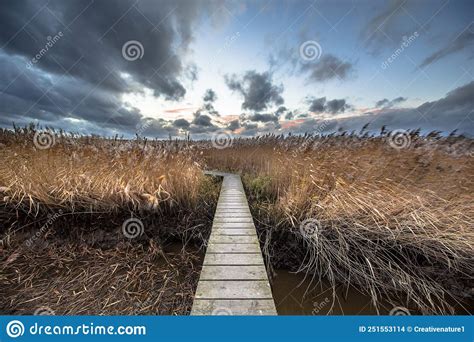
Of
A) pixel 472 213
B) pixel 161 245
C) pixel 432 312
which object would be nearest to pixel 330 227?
pixel 432 312

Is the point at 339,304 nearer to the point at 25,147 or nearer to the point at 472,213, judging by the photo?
the point at 472,213

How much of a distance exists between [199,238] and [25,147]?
3517 millimetres

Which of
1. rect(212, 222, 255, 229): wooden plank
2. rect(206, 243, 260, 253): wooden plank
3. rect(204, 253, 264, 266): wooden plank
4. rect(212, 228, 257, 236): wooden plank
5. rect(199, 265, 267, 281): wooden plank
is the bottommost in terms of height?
rect(199, 265, 267, 281): wooden plank

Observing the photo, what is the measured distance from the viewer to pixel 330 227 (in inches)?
116

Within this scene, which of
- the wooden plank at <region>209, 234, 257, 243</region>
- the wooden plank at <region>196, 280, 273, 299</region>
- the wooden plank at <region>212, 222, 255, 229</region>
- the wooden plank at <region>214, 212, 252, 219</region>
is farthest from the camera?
the wooden plank at <region>214, 212, 252, 219</region>

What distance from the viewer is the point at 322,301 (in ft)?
7.96

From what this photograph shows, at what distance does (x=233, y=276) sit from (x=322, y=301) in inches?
42.0

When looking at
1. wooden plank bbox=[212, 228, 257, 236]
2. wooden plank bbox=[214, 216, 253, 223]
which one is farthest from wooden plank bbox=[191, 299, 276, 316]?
wooden plank bbox=[214, 216, 253, 223]

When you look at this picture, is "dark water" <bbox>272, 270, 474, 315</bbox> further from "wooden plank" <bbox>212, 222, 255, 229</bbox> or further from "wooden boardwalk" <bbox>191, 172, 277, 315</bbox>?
"wooden plank" <bbox>212, 222, 255, 229</bbox>

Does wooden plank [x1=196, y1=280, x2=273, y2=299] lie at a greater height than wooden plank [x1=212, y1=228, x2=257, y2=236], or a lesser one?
lesser

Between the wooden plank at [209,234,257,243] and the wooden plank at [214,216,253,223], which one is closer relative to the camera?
the wooden plank at [209,234,257,243]

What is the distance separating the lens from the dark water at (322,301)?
2.30m

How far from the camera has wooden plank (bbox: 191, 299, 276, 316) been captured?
1.70 m

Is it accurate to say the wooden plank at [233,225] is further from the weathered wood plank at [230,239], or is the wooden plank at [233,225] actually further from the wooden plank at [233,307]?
the wooden plank at [233,307]
